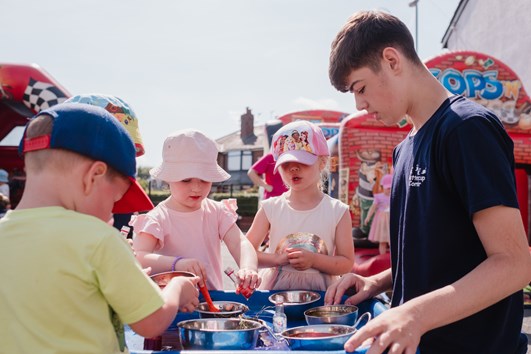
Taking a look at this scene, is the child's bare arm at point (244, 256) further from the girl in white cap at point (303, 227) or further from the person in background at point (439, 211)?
the person in background at point (439, 211)

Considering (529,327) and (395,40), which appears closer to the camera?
(395,40)

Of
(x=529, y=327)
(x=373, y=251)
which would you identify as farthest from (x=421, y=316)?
(x=373, y=251)

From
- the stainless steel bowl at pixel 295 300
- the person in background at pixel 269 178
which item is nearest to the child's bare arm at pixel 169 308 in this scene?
the stainless steel bowl at pixel 295 300

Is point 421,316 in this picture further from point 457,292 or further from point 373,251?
point 373,251

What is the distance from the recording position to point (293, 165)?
250 cm

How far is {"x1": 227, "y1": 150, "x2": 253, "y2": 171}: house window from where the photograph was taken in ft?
106

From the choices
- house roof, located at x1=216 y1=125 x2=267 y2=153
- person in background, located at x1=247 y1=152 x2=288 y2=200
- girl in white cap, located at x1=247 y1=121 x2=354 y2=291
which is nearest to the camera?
girl in white cap, located at x1=247 y1=121 x2=354 y2=291

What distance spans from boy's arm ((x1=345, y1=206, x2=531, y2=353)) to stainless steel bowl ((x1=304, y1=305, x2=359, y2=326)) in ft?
1.38

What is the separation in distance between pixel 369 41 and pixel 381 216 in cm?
473

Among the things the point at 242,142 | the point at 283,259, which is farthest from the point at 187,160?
the point at 242,142

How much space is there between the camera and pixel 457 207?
1186 millimetres

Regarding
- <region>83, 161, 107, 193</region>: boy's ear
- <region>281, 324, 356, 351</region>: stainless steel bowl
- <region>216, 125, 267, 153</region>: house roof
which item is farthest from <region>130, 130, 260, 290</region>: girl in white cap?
<region>216, 125, 267, 153</region>: house roof

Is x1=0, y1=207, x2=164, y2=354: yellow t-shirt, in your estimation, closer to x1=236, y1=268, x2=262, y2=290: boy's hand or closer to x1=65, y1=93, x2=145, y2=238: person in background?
x1=236, y1=268, x2=262, y2=290: boy's hand

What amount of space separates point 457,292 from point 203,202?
147 centimetres
